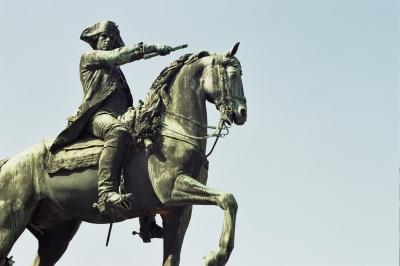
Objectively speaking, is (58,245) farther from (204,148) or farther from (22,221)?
(204,148)

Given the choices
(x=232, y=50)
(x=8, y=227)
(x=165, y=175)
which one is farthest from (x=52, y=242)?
(x=232, y=50)

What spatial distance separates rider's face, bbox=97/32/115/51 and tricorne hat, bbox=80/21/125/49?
73mm

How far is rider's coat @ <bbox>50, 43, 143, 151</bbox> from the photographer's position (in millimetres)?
13366

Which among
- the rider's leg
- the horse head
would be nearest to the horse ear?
the horse head

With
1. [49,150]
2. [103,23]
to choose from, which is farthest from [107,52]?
[49,150]

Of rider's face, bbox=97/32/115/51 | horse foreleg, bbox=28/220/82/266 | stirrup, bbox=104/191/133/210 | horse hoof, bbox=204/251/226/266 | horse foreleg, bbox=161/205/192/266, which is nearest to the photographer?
horse hoof, bbox=204/251/226/266

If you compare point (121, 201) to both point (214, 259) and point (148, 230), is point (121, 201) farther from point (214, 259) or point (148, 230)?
point (214, 259)

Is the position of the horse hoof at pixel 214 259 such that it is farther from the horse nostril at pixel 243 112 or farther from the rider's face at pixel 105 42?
the rider's face at pixel 105 42

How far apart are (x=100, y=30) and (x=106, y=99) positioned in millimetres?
1176

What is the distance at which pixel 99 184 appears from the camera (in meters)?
12.9

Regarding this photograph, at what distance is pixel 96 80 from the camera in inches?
540

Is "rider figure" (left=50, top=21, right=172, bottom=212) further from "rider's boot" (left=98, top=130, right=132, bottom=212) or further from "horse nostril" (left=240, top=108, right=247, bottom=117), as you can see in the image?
"horse nostril" (left=240, top=108, right=247, bottom=117)

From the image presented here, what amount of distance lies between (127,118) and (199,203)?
1752mm

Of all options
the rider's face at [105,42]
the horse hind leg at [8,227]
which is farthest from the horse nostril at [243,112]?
the horse hind leg at [8,227]
